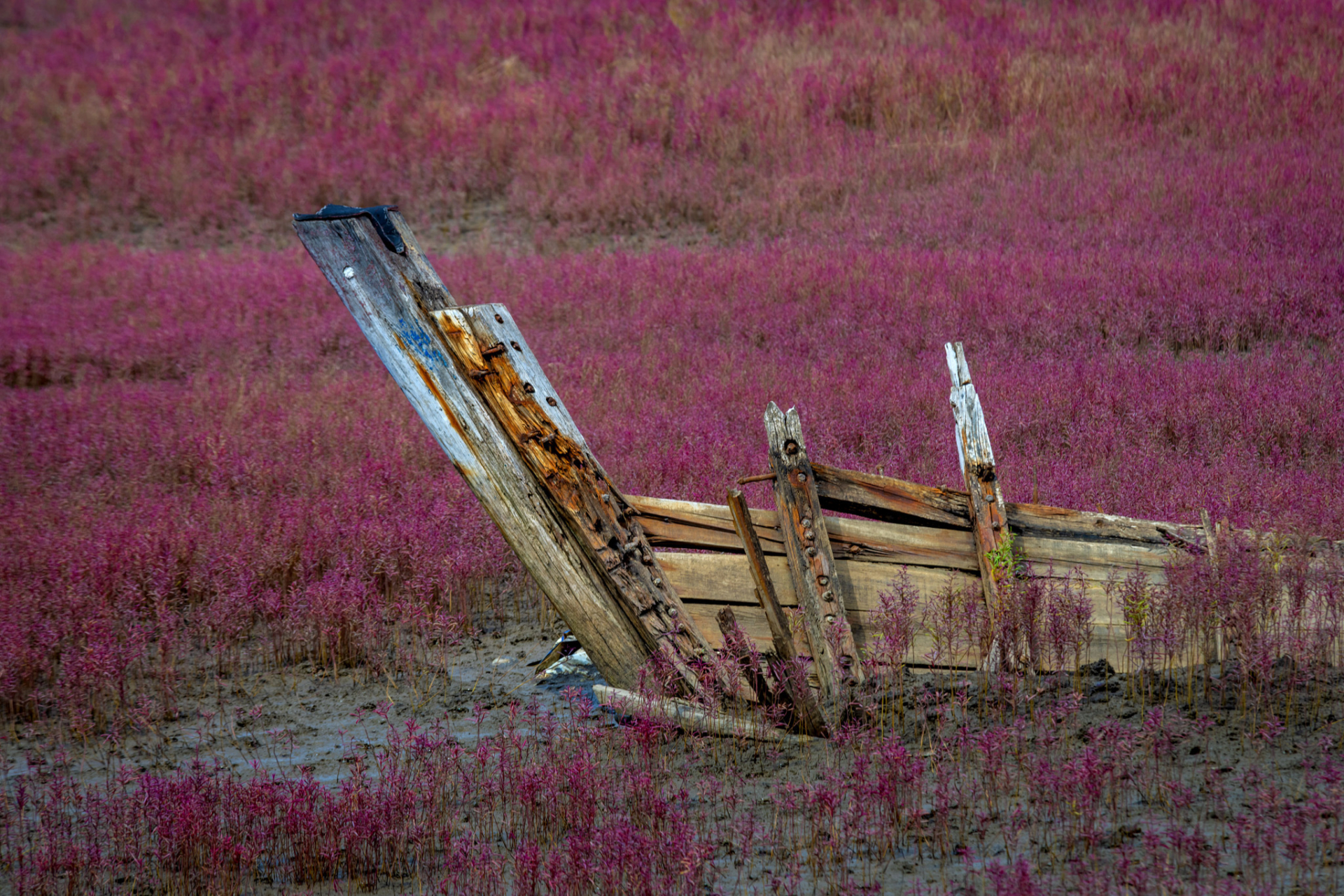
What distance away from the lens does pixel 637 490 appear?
6.52m

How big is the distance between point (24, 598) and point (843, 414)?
5.13 meters

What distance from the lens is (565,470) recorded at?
3.96 meters

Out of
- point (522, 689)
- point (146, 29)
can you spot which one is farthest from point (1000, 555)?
point (146, 29)

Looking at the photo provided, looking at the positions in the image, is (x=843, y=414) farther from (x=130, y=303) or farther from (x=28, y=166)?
(x=28, y=166)

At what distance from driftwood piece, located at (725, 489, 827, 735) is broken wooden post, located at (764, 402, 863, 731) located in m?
0.10

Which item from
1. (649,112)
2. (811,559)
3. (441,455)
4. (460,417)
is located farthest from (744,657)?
(649,112)

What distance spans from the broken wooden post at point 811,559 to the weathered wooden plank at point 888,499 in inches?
5.0

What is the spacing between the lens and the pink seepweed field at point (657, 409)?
3191 millimetres

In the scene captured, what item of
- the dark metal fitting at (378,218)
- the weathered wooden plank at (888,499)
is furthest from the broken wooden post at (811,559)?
the dark metal fitting at (378,218)

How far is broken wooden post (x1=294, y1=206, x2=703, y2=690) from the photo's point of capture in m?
3.99

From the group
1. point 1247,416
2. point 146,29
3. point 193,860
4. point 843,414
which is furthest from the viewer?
point 146,29

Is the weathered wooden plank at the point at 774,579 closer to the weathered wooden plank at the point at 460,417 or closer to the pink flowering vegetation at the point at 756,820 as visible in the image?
the weathered wooden plank at the point at 460,417

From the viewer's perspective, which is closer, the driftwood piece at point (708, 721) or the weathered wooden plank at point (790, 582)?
the driftwood piece at point (708, 721)

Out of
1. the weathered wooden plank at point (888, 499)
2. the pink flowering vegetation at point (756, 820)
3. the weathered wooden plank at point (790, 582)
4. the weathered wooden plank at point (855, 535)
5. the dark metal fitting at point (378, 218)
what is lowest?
the pink flowering vegetation at point (756, 820)
